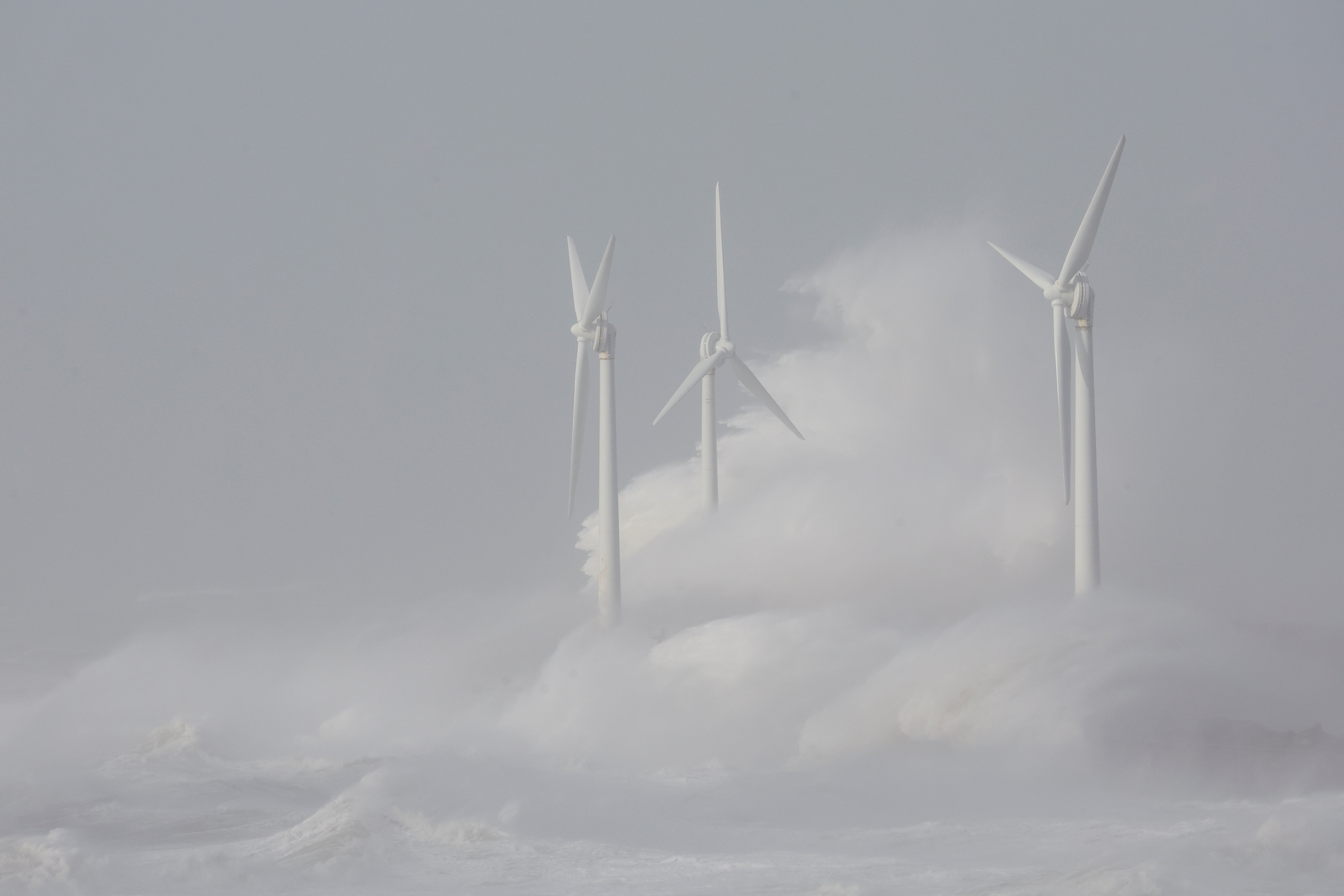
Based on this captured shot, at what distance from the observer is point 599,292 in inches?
2141

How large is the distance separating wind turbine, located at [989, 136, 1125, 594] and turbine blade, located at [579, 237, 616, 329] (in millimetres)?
16421

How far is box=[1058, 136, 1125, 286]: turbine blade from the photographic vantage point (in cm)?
4866

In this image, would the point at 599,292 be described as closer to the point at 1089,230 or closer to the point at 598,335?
the point at 598,335

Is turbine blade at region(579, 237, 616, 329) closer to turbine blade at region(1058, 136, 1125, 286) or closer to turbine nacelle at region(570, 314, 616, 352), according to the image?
turbine nacelle at region(570, 314, 616, 352)

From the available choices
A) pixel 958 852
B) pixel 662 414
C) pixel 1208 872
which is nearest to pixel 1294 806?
pixel 1208 872

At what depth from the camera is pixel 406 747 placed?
5644 centimetres

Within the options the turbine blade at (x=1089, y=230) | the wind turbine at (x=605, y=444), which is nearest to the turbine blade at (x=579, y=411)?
the wind turbine at (x=605, y=444)

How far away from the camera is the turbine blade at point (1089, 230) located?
4866 cm

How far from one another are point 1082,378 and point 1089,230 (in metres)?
5.28

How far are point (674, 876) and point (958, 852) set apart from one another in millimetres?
7810

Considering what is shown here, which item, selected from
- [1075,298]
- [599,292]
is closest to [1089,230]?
[1075,298]

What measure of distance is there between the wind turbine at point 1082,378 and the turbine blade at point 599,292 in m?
16.4

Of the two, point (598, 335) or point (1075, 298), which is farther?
point (598, 335)

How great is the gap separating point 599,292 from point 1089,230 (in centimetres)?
1863
